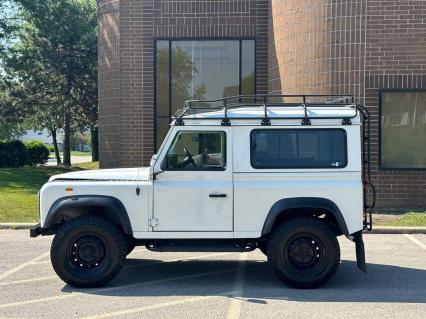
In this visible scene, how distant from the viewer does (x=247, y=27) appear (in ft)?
50.9

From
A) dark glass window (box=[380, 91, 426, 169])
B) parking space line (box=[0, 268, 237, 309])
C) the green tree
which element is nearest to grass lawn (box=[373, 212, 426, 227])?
dark glass window (box=[380, 91, 426, 169])

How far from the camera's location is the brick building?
13336 mm

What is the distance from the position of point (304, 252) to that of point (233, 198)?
105cm

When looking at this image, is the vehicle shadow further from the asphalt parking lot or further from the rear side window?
the rear side window

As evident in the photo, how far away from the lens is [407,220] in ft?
39.6

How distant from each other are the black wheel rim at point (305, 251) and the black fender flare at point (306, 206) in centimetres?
33

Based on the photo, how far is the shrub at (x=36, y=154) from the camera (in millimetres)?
32500

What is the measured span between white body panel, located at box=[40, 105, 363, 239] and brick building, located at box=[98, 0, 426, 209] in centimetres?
671

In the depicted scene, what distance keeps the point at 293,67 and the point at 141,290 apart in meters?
8.50

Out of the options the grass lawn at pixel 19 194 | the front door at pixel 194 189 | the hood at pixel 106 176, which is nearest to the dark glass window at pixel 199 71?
the grass lawn at pixel 19 194

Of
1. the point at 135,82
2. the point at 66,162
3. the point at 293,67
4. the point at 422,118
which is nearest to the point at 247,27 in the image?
the point at 293,67

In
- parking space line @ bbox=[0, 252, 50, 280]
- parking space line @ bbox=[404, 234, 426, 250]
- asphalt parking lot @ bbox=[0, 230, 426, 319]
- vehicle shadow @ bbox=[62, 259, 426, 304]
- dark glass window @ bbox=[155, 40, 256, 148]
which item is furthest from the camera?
dark glass window @ bbox=[155, 40, 256, 148]

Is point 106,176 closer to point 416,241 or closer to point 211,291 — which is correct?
point 211,291

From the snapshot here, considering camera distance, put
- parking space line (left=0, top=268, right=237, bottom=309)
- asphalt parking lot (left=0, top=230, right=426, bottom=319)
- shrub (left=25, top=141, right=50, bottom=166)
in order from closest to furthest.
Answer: asphalt parking lot (left=0, top=230, right=426, bottom=319) → parking space line (left=0, top=268, right=237, bottom=309) → shrub (left=25, top=141, right=50, bottom=166)
